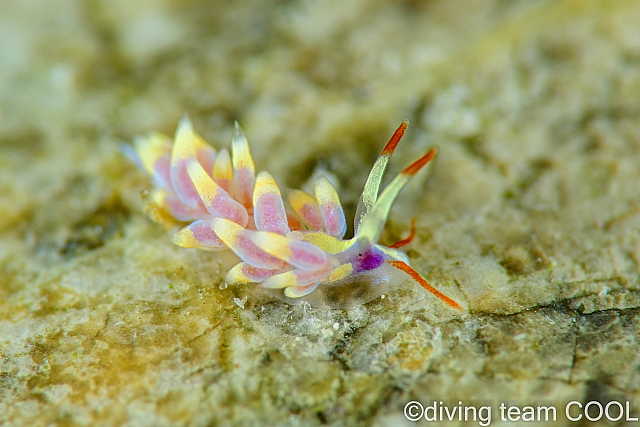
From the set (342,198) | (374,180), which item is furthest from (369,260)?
(342,198)

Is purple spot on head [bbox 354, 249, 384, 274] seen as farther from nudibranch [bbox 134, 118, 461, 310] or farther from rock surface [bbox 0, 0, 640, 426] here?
rock surface [bbox 0, 0, 640, 426]

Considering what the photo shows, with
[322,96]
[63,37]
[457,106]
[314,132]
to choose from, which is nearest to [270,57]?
[322,96]

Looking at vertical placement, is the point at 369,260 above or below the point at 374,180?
below

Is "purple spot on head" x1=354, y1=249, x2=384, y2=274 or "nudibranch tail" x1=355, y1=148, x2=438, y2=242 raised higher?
"nudibranch tail" x1=355, y1=148, x2=438, y2=242

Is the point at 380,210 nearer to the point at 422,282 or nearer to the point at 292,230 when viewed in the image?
the point at 422,282

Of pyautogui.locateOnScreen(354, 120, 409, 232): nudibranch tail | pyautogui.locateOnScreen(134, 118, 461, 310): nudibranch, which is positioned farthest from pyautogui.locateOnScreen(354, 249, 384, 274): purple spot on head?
pyautogui.locateOnScreen(354, 120, 409, 232): nudibranch tail

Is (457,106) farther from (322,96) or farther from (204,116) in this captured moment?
(204,116)
